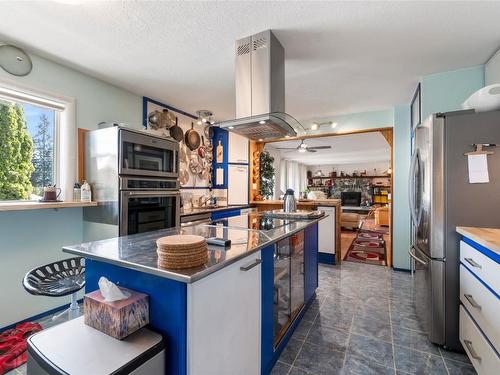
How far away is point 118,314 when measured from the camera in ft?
3.20

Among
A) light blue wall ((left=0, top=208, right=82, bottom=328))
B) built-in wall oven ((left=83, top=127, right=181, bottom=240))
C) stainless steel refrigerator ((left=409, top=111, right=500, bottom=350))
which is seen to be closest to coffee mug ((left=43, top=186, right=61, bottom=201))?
light blue wall ((left=0, top=208, right=82, bottom=328))

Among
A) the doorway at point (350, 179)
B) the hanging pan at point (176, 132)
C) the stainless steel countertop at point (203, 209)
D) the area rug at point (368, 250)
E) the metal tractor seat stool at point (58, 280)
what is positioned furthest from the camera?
the doorway at point (350, 179)

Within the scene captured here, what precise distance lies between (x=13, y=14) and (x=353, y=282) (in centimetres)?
415

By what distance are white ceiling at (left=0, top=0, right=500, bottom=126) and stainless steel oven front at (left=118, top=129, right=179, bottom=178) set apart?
28.5 inches

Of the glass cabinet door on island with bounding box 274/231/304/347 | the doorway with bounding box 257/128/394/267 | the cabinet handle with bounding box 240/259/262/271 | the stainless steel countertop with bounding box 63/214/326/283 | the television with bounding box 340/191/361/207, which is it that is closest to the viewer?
the stainless steel countertop with bounding box 63/214/326/283

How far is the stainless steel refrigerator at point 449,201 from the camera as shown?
1701 mm

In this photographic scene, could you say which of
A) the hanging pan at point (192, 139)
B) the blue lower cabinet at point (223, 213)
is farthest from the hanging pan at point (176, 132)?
the blue lower cabinet at point (223, 213)

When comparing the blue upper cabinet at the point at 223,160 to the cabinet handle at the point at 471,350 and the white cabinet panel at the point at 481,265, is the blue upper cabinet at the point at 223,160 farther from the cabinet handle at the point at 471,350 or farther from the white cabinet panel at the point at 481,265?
the cabinet handle at the point at 471,350

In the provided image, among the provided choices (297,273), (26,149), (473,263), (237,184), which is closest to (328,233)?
(237,184)

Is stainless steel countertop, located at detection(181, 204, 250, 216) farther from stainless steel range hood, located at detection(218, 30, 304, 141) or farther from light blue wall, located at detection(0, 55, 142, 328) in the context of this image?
stainless steel range hood, located at detection(218, 30, 304, 141)

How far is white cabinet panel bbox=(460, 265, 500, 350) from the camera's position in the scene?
1.30 metres

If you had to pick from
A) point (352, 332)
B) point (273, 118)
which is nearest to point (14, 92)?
point (273, 118)

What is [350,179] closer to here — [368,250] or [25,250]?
[368,250]

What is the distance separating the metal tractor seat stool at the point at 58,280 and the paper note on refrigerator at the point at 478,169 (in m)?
Answer: 2.70
